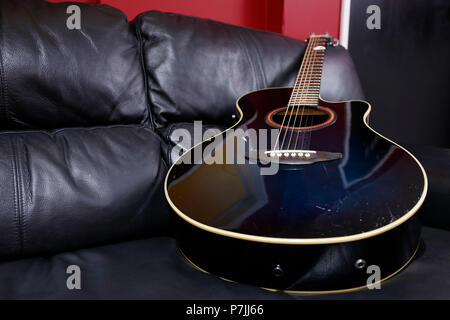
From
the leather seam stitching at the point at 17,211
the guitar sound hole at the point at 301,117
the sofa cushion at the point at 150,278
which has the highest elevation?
the guitar sound hole at the point at 301,117

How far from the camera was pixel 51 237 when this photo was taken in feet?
2.71

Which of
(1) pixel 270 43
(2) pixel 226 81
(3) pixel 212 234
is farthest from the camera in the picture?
(1) pixel 270 43

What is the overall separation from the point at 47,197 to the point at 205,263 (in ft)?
1.47

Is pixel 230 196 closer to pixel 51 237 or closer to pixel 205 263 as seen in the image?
pixel 205 263

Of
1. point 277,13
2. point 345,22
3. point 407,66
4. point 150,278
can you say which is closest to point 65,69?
point 150,278

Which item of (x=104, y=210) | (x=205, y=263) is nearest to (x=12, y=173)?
(x=104, y=210)

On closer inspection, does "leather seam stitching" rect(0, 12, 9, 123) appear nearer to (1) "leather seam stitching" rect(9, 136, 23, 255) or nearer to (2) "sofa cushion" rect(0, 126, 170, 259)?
(2) "sofa cushion" rect(0, 126, 170, 259)

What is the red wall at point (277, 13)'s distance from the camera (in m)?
1.60

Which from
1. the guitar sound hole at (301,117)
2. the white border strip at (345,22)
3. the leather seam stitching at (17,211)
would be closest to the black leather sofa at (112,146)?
the leather seam stitching at (17,211)

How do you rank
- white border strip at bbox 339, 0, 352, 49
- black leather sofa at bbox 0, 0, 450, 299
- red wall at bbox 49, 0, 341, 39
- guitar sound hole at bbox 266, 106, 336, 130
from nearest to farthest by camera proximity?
black leather sofa at bbox 0, 0, 450, 299, guitar sound hole at bbox 266, 106, 336, 130, red wall at bbox 49, 0, 341, 39, white border strip at bbox 339, 0, 352, 49

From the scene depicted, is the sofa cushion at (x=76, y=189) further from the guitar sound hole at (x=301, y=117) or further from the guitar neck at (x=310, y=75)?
the guitar neck at (x=310, y=75)

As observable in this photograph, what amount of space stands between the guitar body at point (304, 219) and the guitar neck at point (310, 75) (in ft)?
1.07

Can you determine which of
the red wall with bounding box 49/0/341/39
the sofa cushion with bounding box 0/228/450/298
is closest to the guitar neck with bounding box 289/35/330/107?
the red wall with bounding box 49/0/341/39

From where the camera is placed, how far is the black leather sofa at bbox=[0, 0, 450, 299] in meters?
0.71
